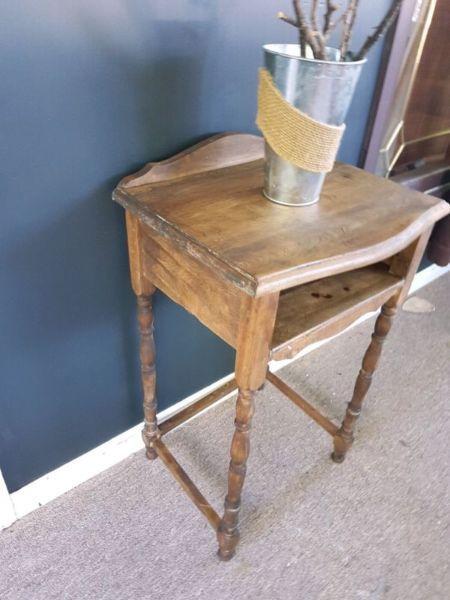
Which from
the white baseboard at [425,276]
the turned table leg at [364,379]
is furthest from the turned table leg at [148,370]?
the white baseboard at [425,276]

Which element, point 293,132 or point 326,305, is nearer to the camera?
point 293,132

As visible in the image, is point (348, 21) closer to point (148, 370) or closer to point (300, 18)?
point (300, 18)

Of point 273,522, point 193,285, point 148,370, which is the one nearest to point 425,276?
point 273,522

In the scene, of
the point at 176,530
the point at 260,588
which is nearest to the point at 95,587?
the point at 176,530

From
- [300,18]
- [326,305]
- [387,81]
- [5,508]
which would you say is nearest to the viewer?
[300,18]

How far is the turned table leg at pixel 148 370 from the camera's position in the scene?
3.16ft

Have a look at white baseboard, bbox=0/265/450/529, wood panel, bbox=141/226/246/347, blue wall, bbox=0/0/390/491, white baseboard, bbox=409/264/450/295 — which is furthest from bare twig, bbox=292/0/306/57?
white baseboard, bbox=409/264/450/295

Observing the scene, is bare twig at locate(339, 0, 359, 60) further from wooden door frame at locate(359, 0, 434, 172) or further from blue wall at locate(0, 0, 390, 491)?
wooden door frame at locate(359, 0, 434, 172)

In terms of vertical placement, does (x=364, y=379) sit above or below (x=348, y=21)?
below

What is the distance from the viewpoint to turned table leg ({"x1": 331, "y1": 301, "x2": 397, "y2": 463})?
3.32ft

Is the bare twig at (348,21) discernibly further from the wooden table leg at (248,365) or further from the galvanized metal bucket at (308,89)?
the wooden table leg at (248,365)

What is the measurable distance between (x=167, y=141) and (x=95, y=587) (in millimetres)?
936

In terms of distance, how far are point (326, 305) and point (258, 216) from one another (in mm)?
229

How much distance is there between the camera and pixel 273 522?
1133mm
